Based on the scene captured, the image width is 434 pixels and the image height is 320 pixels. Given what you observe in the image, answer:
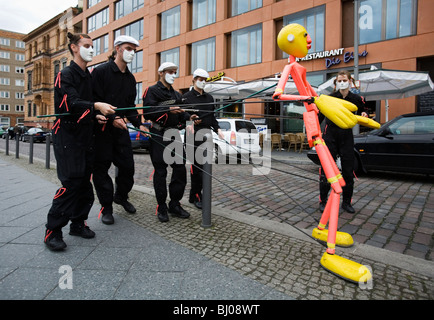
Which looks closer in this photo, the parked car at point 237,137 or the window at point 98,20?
the parked car at point 237,137

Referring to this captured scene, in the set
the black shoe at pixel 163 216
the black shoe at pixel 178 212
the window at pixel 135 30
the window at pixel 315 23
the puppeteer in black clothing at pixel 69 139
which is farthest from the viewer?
the window at pixel 135 30

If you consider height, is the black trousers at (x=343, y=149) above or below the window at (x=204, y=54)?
below

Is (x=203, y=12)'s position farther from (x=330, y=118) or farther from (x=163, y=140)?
(x=330, y=118)

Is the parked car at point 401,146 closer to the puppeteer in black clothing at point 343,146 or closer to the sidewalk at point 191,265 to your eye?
the puppeteer in black clothing at point 343,146

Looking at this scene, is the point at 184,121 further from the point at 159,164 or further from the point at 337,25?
Result: the point at 337,25

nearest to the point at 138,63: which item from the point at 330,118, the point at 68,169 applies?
the point at 68,169

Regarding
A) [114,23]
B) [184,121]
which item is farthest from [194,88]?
[114,23]

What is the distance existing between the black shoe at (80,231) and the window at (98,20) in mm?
34327

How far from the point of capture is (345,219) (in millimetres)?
3754

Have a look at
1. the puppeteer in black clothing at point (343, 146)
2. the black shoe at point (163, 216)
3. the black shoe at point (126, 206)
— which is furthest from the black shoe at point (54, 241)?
the puppeteer in black clothing at point (343, 146)

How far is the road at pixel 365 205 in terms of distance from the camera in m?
3.06

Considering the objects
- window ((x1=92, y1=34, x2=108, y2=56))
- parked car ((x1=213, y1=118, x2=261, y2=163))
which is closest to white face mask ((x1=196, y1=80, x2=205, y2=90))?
parked car ((x1=213, y1=118, x2=261, y2=163))

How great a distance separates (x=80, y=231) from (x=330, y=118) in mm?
2626
